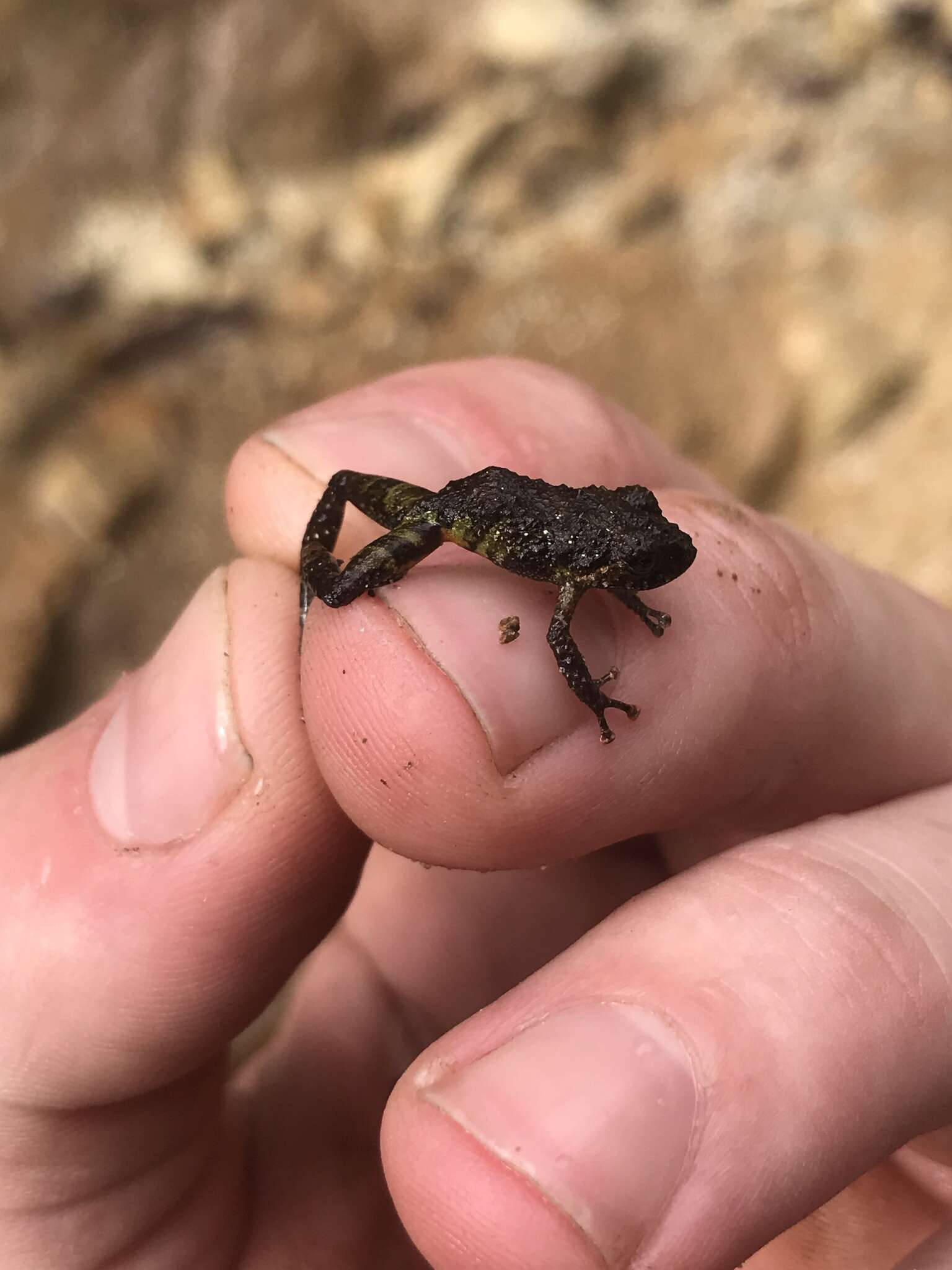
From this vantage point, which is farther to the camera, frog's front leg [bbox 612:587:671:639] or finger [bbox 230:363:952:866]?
frog's front leg [bbox 612:587:671:639]

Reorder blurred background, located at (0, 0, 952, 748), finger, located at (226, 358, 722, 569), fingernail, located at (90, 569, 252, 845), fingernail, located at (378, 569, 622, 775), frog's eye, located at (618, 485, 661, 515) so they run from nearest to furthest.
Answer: fingernail, located at (378, 569, 622, 775)
fingernail, located at (90, 569, 252, 845)
frog's eye, located at (618, 485, 661, 515)
finger, located at (226, 358, 722, 569)
blurred background, located at (0, 0, 952, 748)

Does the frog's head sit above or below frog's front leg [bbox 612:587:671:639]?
above

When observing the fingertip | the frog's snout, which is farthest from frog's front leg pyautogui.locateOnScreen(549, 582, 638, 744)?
the fingertip

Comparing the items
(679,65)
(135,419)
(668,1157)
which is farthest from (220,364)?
(668,1157)

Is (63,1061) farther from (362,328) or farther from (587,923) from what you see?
(362,328)

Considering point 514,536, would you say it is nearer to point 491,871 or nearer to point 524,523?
point 524,523

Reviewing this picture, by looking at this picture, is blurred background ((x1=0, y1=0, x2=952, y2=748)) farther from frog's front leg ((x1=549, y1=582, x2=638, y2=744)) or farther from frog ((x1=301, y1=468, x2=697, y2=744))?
frog's front leg ((x1=549, y1=582, x2=638, y2=744))

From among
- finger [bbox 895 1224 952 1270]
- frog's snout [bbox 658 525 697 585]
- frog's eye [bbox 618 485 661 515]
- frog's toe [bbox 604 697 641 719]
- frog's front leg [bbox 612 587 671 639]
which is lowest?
finger [bbox 895 1224 952 1270]
